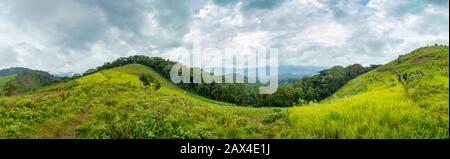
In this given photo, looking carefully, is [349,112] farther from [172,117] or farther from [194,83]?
[194,83]

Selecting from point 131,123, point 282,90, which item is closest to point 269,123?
point 131,123

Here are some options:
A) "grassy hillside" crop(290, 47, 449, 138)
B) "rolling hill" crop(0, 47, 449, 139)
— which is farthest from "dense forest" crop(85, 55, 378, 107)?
"grassy hillside" crop(290, 47, 449, 138)

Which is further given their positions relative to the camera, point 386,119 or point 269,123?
point 269,123

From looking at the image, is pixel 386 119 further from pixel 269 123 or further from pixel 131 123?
pixel 131 123

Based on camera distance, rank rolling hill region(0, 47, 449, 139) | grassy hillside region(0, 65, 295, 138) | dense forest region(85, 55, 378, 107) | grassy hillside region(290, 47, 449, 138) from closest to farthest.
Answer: grassy hillside region(290, 47, 449, 138) < rolling hill region(0, 47, 449, 139) < grassy hillside region(0, 65, 295, 138) < dense forest region(85, 55, 378, 107)

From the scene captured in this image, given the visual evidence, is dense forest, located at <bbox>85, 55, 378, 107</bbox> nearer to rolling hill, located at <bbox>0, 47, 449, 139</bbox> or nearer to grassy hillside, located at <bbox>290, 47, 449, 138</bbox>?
rolling hill, located at <bbox>0, 47, 449, 139</bbox>

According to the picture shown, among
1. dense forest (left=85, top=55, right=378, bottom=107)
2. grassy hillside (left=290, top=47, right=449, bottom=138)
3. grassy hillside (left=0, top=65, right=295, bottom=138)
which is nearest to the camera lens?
grassy hillside (left=290, top=47, right=449, bottom=138)

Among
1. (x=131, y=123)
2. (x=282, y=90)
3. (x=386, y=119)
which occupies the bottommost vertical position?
(x=282, y=90)

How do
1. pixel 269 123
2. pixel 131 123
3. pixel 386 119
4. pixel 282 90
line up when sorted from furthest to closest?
pixel 282 90, pixel 269 123, pixel 131 123, pixel 386 119

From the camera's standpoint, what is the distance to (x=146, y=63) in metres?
148

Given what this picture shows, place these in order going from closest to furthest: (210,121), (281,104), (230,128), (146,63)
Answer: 1. (230,128)
2. (210,121)
3. (281,104)
4. (146,63)

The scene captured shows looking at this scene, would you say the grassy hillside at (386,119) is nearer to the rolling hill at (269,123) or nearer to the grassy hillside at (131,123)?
the rolling hill at (269,123)
